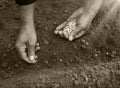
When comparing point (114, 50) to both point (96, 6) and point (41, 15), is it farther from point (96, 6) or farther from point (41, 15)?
point (41, 15)

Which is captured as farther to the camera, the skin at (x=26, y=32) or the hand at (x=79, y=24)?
the hand at (x=79, y=24)

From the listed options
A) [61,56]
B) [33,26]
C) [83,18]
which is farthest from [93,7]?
[33,26]

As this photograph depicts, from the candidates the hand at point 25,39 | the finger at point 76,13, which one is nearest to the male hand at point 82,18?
the finger at point 76,13

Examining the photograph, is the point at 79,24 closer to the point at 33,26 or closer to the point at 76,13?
the point at 76,13

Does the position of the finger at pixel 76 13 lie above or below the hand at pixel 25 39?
above

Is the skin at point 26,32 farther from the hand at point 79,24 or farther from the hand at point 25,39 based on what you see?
the hand at point 79,24
